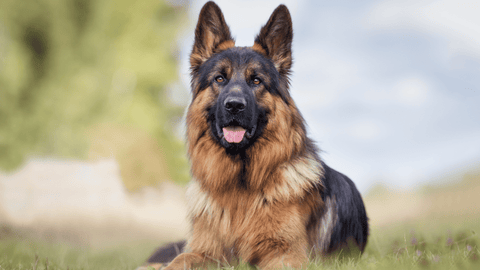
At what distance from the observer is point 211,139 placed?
3740 mm

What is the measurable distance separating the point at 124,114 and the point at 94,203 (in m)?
3.89

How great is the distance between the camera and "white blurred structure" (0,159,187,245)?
28.1 ft

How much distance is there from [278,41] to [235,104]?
1.06 metres

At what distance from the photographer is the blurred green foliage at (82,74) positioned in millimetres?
11523

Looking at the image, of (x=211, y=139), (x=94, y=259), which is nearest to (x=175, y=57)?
(x=94, y=259)

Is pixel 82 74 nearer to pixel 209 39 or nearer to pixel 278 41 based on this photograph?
pixel 209 39

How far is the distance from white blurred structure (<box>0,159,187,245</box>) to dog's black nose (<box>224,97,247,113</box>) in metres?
5.49

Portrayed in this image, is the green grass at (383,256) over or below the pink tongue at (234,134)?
below

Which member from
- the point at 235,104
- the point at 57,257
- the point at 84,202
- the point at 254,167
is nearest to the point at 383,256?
the point at 254,167

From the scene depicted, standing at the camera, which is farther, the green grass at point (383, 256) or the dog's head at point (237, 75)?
the dog's head at point (237, 75)

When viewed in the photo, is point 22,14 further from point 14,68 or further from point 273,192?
point 273,192

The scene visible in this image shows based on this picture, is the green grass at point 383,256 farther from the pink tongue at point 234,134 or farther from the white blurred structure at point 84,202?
the white blurred structure at point 84,202

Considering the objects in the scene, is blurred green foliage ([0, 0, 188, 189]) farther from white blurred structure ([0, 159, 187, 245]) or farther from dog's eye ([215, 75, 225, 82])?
dog's eye ([215, 75, 225, 82])

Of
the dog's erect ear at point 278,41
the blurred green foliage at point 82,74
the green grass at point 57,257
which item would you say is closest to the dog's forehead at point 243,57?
the dog's erect ear at point 278,41
